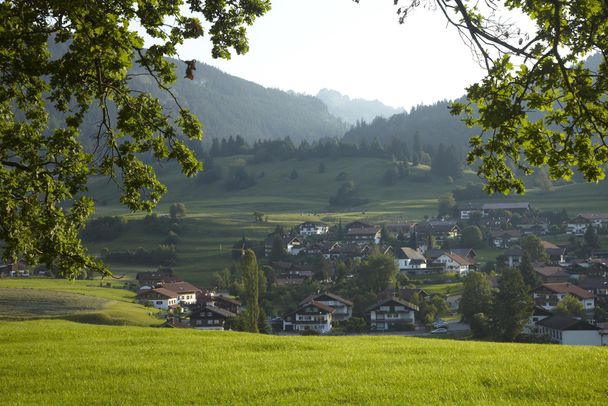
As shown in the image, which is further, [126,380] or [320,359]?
[320,359]

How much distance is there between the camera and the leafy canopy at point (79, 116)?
12.0m

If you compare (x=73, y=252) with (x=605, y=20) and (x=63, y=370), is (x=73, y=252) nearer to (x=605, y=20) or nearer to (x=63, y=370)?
(x=63, y=370)

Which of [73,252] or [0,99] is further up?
[0,99]

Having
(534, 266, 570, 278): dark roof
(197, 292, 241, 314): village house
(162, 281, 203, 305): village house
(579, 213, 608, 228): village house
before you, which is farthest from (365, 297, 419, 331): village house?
(579, 213, 608, 228): village house

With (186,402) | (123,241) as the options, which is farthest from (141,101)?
(123,241)

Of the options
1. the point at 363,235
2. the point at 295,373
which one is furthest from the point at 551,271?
the point at 295,373

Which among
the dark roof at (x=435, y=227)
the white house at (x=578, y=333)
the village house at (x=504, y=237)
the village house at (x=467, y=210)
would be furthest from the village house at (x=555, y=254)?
the white house at (x=578, y=333)

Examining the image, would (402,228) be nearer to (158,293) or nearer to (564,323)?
(158,293)

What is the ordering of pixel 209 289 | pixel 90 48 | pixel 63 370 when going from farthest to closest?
pixel 209 289 → pixel 63 370 → pixel 90 48

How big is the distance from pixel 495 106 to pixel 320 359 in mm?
10429

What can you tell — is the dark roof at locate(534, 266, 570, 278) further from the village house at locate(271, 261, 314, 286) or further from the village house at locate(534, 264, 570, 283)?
the village house at locate(271, 261, 314, 286)

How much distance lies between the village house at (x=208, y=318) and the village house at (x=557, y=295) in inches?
1534

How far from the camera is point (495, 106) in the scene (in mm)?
10578

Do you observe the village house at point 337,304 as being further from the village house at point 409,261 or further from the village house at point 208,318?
the village house at point 409,261
